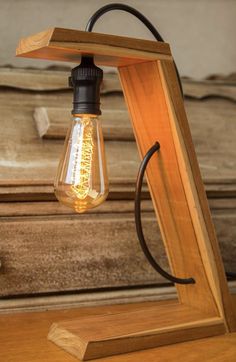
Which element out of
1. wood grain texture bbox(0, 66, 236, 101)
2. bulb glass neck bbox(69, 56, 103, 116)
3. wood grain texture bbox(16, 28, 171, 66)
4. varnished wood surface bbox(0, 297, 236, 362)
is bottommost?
varnished wood surface bbox(0, 297, 236, 362)

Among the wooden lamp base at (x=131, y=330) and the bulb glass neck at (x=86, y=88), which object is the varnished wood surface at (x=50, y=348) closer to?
the wooden lamp base at (x=131, y=330)

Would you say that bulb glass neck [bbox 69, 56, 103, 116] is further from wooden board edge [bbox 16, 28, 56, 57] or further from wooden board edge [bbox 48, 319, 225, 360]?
wooden board edge [bbox 48, 319, 225, 360]

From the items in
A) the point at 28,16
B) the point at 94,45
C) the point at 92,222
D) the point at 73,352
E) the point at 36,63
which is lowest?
the point at 73,352

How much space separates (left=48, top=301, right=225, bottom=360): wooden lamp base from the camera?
1304 mm

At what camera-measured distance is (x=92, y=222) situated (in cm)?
166

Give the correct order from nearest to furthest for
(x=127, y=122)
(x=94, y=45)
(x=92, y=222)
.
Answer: (x=94, y=45) < (x=92, y=222) < (x=127, y=122)

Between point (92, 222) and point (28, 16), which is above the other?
point (28, 16)

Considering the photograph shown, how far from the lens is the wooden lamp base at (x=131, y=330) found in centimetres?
130

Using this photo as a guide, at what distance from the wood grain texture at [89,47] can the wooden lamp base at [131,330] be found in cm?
52

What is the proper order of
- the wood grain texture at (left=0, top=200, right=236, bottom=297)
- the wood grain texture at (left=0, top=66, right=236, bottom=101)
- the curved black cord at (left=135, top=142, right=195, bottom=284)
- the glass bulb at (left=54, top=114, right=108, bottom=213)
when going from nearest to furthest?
the glass bulb at (left=54, top=114, right=108, bottom=213) → the curved black cord at (left=135, top=142, right=195, bottom=284) → the wood grain texture at (left=0, top=200, right=236, bottom=297) → the wood grain texture at (left=0, top=66, right=236, bottom=101)

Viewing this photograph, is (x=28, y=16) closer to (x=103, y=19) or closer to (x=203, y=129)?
(x=103, y=19)

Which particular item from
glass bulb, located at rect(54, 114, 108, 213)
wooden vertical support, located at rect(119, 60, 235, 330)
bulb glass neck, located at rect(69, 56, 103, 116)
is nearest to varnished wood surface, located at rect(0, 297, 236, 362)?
wooden vertical support, located at rect(119, 60, 235, 330)

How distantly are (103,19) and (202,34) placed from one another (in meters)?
0.34

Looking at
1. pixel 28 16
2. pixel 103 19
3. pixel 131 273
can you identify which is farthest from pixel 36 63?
pixel 131 273
